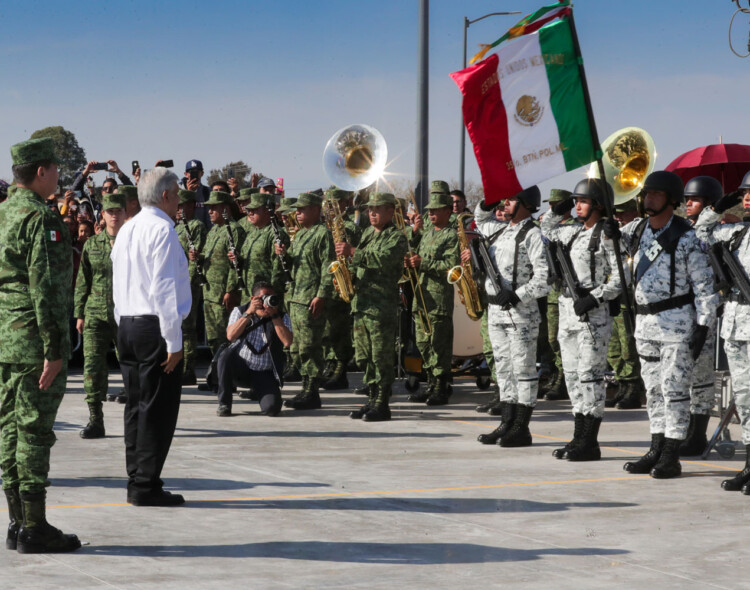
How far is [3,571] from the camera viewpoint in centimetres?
537

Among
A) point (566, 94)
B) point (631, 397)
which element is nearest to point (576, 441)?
point (566, 94)

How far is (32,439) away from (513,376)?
493 cm

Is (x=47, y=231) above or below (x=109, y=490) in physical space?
above

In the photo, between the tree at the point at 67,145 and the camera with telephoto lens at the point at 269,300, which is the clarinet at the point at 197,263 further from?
the tree at the point at 67,145

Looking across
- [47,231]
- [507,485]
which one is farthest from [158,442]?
[507,485]

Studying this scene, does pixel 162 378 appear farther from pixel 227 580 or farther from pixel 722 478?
pixel 722 478

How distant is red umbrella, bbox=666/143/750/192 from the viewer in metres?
14.0

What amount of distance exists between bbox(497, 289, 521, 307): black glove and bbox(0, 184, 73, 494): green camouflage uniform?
437 cm

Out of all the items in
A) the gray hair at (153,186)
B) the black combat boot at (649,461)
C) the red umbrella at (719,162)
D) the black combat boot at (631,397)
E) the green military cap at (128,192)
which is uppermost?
the red umbrella at (719,162)

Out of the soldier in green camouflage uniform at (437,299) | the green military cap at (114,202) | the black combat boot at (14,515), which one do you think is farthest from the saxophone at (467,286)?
the black combat boot at (14,515)

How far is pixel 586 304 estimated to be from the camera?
8.61 meters

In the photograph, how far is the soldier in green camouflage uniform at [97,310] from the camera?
32.5 ft

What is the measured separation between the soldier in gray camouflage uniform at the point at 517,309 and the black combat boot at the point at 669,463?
4.90 ft

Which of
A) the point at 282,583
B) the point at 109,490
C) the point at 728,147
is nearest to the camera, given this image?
the point at 282,583
